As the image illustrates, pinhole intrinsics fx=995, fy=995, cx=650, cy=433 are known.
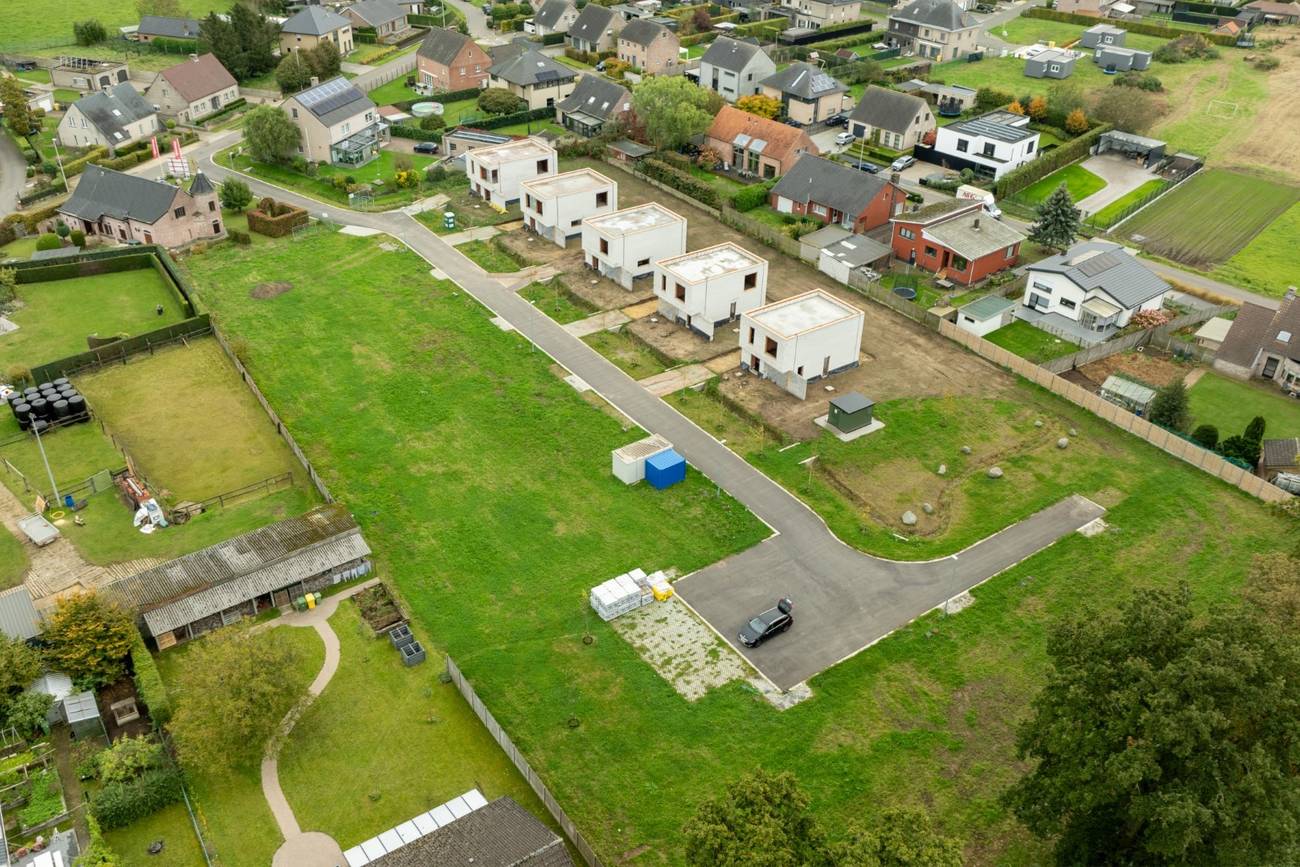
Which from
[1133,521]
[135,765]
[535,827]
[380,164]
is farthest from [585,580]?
[380,164]

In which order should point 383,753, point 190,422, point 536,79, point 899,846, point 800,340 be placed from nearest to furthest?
point 899,846 → point 383,753 → point 190,422 → point 800,340 → point 536,79

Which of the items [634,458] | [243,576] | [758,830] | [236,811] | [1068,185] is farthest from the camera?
[1068,185]

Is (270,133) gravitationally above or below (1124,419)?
above

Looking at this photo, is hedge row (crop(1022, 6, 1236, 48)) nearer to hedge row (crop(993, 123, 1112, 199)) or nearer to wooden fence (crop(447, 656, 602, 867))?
hedge row (crop(993, 123, 1112, 199))

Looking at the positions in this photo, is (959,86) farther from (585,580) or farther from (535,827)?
(535,827)

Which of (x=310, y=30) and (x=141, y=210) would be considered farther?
(x=310, y=30)

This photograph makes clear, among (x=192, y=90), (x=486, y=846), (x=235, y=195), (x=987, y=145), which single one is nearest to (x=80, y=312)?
(x=235, y=195)

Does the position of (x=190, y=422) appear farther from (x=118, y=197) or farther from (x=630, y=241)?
(x=630, y=241)

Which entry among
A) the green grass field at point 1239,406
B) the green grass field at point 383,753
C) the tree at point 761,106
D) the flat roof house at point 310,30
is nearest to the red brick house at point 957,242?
the green grass field at point 1239,406

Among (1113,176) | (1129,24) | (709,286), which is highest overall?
(1129,24)
